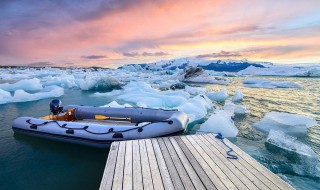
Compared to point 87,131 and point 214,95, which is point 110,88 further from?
point 87,131

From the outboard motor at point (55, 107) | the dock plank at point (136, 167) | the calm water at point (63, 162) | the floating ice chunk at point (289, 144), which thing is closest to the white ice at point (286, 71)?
the calm water at point (63, 162)

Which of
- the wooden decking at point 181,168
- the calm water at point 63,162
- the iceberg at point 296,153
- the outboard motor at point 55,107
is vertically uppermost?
the outboard motor at point 55,107

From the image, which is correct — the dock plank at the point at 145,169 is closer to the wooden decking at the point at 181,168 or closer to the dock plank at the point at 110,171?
the wooden decking at the point at 181,168

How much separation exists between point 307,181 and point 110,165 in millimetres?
4508

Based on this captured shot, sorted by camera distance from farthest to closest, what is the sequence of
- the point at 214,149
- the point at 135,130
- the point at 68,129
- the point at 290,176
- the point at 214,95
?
the point at 214,95, the point at 68,129, the point at 135,130, the point at 290,176, the point at 214,149

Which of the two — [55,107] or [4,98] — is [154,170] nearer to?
[55,107]

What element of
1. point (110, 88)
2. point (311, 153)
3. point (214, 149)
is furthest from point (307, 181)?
point (110, 88)

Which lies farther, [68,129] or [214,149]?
[68,129]

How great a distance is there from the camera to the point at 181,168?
150 inches

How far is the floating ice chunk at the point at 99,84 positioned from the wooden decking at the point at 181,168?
61.8ft

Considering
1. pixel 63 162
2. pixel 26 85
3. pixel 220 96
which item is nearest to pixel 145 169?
pixel 63 162

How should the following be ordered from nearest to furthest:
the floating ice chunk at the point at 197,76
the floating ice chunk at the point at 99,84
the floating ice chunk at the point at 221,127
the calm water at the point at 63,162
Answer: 1. the calm water at the point at 63,162
2. the floating ice chunk at the point at 221,127
3. the floating ice chunk at the point at 99,84
4. the floating ice chunk at the point at 197,76

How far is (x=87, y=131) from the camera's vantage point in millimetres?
6430

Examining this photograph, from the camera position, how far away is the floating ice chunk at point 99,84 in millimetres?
22562
